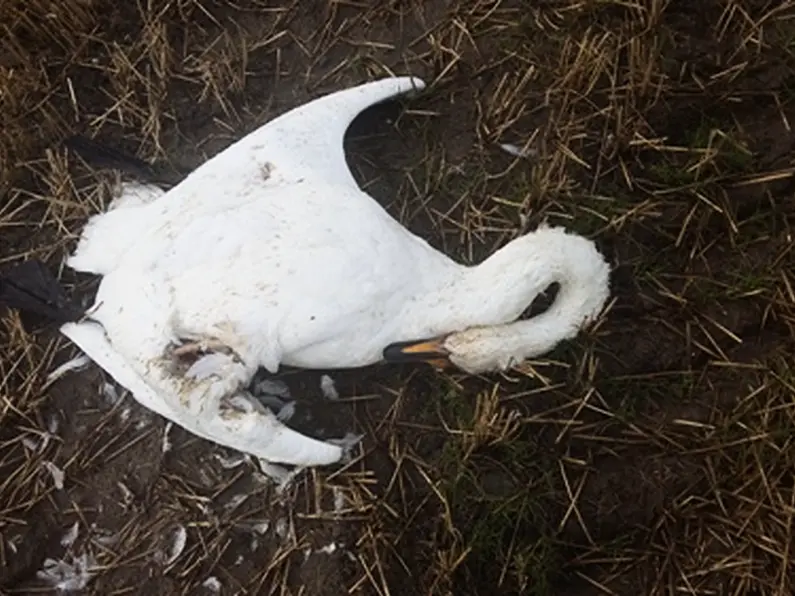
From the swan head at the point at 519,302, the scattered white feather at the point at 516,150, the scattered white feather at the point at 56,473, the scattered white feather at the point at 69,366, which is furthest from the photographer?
the scattered white feather at the point at 516,150

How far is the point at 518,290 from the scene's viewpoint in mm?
3006

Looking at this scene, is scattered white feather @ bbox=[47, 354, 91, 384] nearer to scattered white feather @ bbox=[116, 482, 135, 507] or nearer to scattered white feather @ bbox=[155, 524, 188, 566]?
scattered white feather @ bbox=[116, 482, 135, 507]

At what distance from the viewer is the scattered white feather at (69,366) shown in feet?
10.9

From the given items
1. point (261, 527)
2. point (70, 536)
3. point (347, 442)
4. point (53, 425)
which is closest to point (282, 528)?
point (261, 527)

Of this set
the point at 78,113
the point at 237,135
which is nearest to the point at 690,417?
the point at 237,135

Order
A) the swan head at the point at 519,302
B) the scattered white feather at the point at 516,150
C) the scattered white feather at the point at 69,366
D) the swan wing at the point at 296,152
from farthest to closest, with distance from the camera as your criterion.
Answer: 1. the scattered white feather at the point at 516,150
2. the scattered white feather at the point at 69,366
3. the swan wing at the point at 296,152
4. the swan head at the point at 519,302

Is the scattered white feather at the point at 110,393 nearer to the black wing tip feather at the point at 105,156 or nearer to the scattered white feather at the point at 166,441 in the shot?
the scattered white feather at the point at 166,441

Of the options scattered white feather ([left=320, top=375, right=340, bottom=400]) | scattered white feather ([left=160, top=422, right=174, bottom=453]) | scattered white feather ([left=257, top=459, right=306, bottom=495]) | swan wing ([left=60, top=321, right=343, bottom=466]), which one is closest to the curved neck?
scattered white feather ([left=320, top=375, right=340, bottom=400])

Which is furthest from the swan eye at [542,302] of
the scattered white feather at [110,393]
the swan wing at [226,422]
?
the scattered white feather at [110,393]

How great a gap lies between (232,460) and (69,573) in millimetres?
570

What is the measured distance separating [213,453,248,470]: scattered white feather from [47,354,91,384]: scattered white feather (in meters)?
0.53

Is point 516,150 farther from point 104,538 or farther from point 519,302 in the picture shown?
point 104,538

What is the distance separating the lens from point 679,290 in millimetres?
3250

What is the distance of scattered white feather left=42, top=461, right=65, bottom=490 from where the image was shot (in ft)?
10.6
